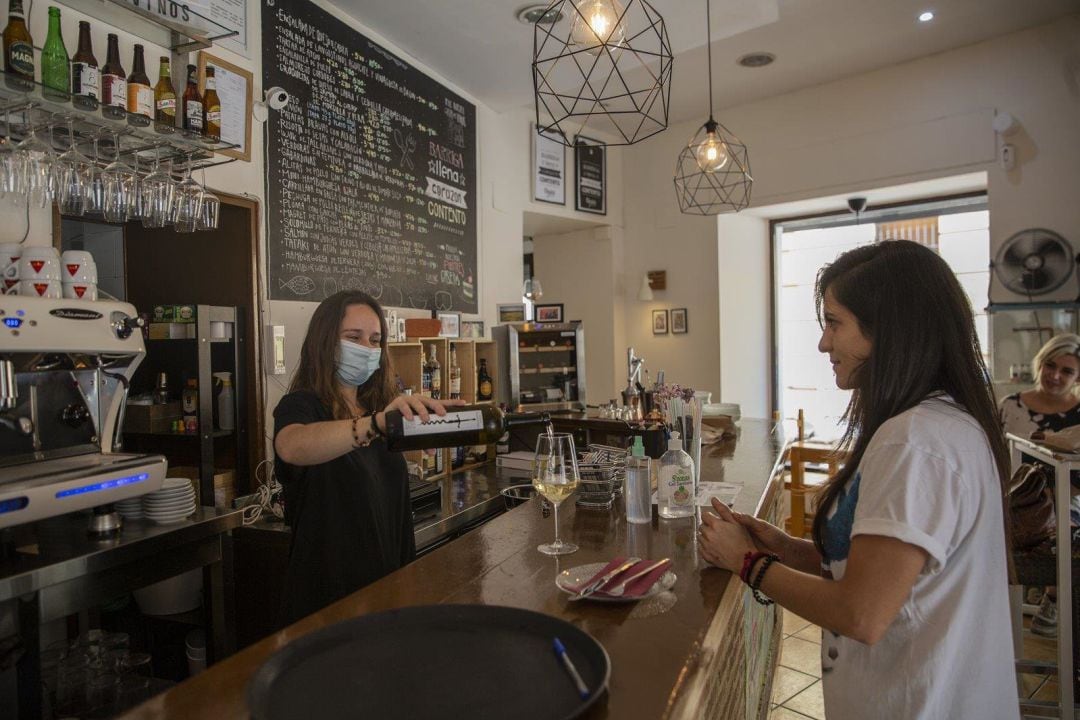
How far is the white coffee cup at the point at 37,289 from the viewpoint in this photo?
6.44ft

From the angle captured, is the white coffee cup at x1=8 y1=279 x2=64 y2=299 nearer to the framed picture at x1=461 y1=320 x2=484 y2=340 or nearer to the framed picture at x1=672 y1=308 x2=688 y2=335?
the framed picture at x1=461 y1=320 x2=484 y2=340

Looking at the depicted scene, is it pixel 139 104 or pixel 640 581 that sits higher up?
pixel 139 104

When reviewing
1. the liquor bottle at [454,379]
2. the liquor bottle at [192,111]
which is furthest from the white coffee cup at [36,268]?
the liquor bottle at [454,379]

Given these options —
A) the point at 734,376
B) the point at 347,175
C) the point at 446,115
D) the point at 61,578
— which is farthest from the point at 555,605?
the point at 734,376

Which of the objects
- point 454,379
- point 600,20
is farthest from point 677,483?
point 454,379

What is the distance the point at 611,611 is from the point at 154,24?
2662mm

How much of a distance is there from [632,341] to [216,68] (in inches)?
197

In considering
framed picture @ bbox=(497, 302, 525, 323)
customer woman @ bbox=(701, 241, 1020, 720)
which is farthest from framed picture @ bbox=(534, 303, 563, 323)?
customer woman @ bbox=(701, 241, 1020, 720)

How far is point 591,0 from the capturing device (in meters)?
1.96

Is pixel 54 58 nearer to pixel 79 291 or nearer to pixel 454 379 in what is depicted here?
pixel 79 291

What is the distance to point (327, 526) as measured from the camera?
5.98 ft

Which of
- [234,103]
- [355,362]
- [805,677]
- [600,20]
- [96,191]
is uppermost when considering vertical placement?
[234,103]

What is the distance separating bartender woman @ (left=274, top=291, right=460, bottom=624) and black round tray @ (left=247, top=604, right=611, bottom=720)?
0.64 meters

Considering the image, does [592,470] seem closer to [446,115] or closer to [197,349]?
[197,349]
